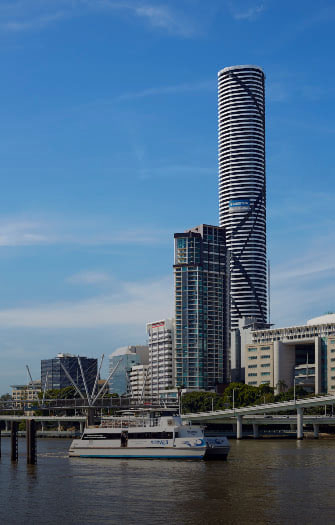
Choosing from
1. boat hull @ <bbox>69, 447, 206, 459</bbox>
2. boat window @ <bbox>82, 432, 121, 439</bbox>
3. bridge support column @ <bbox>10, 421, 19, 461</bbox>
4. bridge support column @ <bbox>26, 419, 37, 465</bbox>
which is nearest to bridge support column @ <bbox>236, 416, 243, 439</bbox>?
boat hull @ <bbox>69, 447, 206, 459</bbox>

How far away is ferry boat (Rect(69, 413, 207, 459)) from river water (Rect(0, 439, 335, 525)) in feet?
5.95

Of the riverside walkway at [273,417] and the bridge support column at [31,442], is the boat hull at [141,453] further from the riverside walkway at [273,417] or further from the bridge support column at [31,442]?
the riverside walkway at [273,417]

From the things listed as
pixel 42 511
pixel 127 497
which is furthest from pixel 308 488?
pixel 42 511

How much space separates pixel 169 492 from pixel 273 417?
118 meters

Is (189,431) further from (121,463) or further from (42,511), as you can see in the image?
(42,511)

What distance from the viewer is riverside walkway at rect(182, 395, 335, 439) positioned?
169 m

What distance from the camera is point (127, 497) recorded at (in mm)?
66188

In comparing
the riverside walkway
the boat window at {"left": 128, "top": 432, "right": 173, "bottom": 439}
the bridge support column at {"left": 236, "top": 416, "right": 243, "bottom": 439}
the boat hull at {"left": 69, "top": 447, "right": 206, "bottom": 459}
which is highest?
the boat window at {"left": 128, "top": 432, "right": 173, "bottom": 439}

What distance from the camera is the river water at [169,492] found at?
186 ft

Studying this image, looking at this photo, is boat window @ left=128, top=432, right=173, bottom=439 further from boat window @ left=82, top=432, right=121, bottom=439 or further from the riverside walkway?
the riverside walkway

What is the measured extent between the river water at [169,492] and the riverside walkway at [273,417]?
67.8 m

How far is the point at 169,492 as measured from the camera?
226 feet

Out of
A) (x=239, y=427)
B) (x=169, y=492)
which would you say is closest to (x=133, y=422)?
(x=169, y=492)

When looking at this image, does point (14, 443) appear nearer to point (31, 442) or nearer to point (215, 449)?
point (31, 442)
